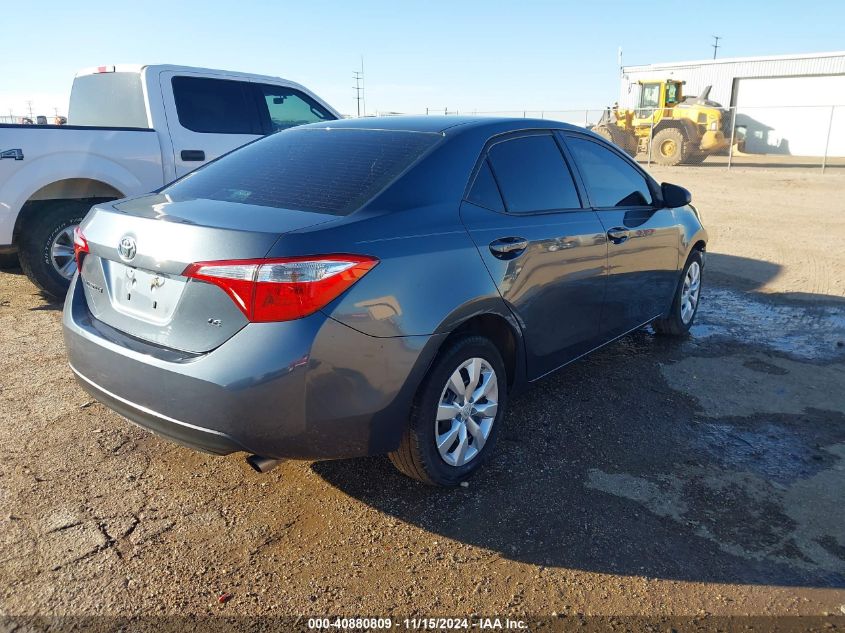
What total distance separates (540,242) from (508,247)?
0.29 meters

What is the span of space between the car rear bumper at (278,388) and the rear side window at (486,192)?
31.7 inches

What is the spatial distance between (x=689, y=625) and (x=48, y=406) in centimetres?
358

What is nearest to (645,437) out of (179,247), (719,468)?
(719,468)

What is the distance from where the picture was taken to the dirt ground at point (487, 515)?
2533 millimetres

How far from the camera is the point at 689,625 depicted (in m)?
2.41

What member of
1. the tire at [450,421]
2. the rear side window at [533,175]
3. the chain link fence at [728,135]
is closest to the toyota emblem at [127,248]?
the tire at [450,421]

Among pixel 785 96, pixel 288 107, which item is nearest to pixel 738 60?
pixel 785 96

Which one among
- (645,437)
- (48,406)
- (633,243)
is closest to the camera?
(645,437)

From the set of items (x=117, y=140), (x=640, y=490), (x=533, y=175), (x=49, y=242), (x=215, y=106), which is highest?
(x=215, y=106)

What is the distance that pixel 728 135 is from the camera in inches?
1198

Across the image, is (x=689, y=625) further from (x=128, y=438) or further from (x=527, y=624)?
(x=128, y=438)

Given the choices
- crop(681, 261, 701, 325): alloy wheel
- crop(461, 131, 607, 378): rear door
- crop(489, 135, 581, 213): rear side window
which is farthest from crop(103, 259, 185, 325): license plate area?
crop(681, 261, 701, 325): alloy wheel

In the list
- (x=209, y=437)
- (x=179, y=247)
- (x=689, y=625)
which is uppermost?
(x=179, y=247)

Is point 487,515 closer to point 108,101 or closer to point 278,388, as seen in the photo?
point 278,388
